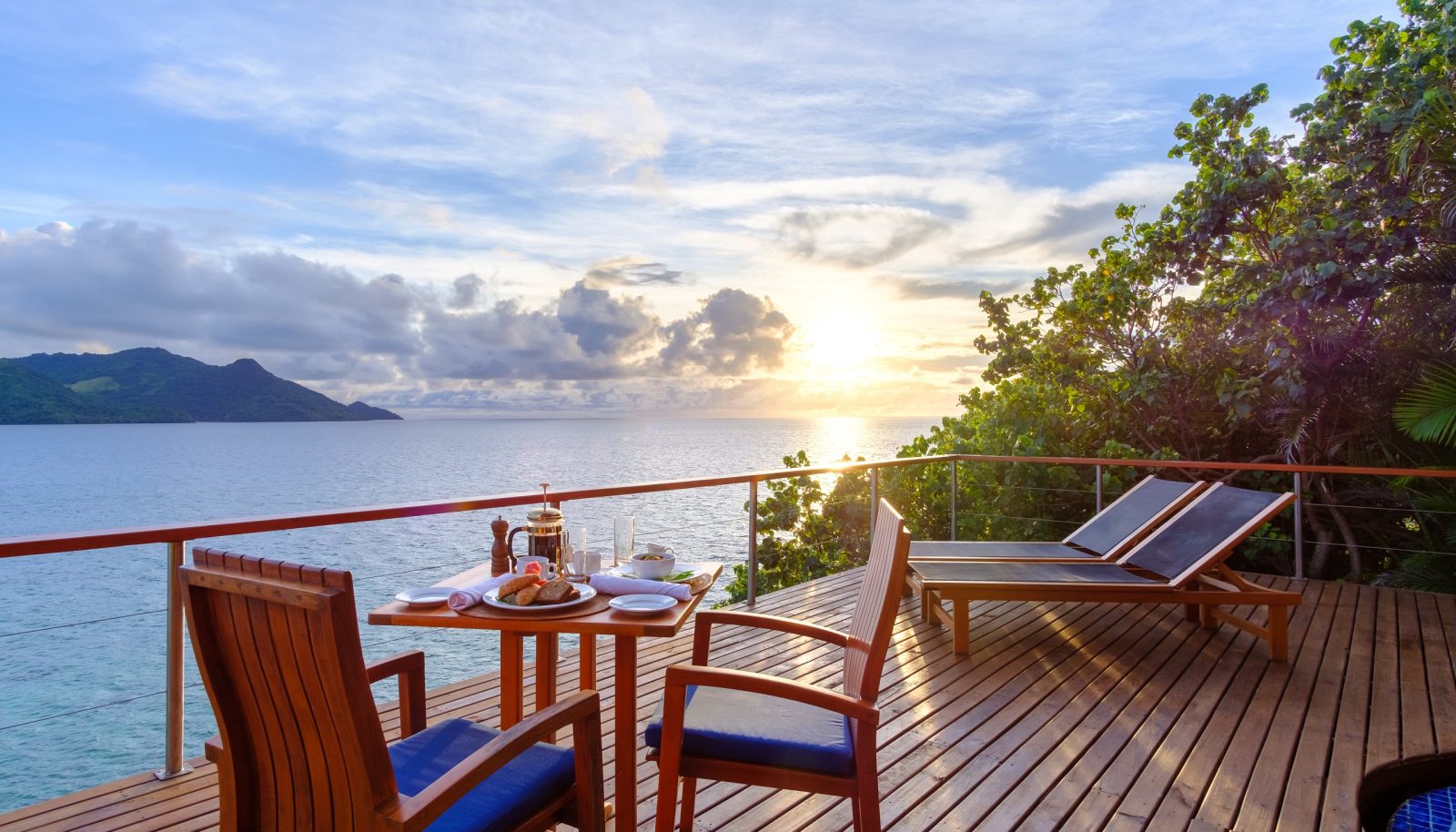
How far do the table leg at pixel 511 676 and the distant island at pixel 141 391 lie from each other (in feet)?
214

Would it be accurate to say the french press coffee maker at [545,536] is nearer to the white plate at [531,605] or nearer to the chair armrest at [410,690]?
the white plate at [531,605]

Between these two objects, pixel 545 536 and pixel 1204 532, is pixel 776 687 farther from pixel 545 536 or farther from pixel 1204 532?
pixel 1204 532

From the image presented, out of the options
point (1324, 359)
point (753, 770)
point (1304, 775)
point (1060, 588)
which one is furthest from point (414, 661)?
point (1324, 359)

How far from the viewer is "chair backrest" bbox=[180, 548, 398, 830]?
4.11ft

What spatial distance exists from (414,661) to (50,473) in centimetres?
6393

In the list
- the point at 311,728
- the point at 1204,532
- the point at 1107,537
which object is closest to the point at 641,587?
the point at 311,728

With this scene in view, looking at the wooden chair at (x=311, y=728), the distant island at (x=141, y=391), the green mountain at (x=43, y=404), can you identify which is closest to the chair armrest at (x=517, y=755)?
the wooden chair at (x=311, y=728)

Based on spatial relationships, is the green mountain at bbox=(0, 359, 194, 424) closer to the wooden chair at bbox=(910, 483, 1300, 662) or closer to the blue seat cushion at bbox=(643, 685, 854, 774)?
the wooden chair at bbox=(910, 483, 1300, 662)

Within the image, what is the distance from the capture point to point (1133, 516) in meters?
4.98

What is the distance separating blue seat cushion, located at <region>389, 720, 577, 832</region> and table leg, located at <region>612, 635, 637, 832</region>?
0.26 meters

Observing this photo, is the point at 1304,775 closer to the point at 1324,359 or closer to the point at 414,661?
the point at 414,661

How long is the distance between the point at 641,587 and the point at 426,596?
55 centimetres

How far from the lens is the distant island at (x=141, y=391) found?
175 ft

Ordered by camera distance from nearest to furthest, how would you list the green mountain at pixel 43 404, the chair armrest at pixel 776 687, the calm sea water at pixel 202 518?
the chair armrest at pixel 776 687 < the calm sea water at pixel 202 518 < the green mountain at pixel 43 404
